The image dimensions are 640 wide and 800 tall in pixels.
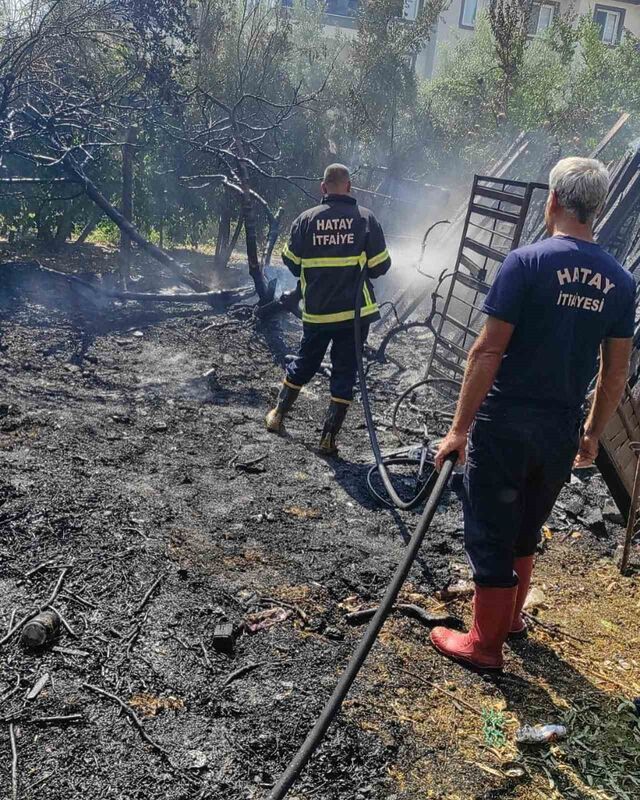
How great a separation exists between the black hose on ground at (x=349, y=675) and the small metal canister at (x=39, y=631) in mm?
1185

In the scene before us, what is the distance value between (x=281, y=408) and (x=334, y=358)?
584 millimetres

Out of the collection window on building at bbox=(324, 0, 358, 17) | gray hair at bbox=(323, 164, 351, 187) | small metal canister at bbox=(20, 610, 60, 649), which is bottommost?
small metal canister at bbox=(20, 610, 60, 649)

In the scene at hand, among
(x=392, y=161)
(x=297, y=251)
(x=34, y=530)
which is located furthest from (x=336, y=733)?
(x=392, y=161)

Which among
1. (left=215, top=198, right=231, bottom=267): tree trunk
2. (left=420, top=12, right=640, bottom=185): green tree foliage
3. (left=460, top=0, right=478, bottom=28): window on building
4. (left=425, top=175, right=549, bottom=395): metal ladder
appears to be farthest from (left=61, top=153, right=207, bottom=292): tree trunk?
(left=460, top=0, right=478, bottom=28): window on building

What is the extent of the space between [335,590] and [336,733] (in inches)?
38.6

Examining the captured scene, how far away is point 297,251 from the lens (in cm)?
519

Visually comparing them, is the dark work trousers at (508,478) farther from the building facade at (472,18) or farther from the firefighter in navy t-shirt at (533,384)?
the building facade at (472,18)

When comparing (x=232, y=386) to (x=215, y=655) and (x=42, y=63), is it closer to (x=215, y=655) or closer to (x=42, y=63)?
(x=215, y=655)

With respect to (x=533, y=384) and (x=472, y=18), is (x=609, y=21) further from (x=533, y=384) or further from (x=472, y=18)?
(x=533, y=384)

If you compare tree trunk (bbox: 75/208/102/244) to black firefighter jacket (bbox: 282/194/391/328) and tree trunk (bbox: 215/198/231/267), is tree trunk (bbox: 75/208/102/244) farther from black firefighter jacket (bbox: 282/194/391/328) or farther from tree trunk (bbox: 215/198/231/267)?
black firefighter jacket (bbox: 282/194/391/328)

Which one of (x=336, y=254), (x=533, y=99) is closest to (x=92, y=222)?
(x=336, y=254)

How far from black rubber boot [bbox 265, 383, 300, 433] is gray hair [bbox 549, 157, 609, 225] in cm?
311

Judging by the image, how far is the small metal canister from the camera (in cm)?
271

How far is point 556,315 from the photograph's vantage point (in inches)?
102
